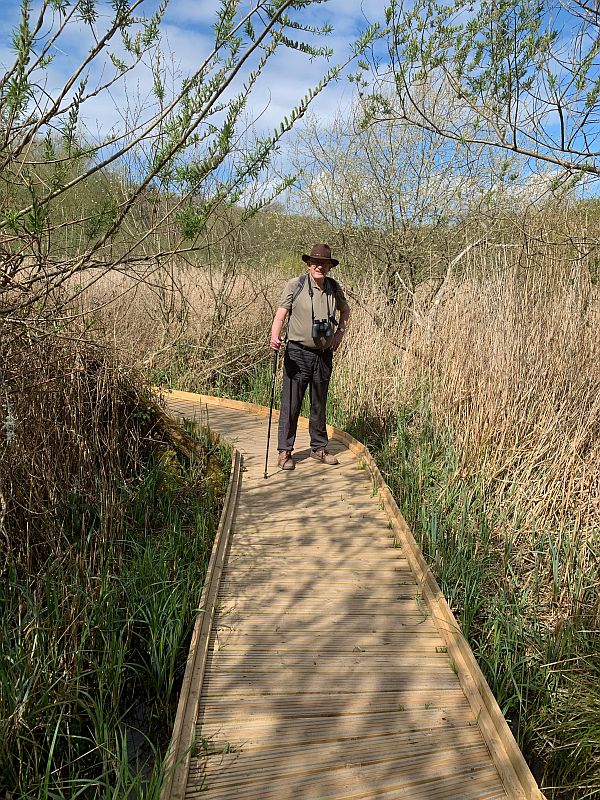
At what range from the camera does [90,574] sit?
3443 millimetres

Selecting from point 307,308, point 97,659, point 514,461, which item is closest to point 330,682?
point 97,659

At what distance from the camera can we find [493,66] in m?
4.36

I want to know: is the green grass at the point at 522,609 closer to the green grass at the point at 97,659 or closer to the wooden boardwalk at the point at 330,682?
the wooden boardwalk at the point at 330,682

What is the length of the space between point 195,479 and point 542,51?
4202 millimetres

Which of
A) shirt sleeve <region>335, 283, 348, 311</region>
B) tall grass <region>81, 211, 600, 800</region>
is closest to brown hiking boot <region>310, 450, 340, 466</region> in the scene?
tall grass <region>81, 211, 600, 800</region>

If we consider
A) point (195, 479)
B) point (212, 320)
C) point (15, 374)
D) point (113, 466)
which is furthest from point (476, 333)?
point (212, 320)

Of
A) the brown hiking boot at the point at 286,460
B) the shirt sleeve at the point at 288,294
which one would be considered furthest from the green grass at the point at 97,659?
the shirt sleeve at the point at 288,294

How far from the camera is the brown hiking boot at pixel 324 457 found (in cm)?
551

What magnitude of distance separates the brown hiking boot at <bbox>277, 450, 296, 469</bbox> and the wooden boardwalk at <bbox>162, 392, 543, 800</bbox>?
1013mm

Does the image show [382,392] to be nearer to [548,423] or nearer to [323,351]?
[323,351]

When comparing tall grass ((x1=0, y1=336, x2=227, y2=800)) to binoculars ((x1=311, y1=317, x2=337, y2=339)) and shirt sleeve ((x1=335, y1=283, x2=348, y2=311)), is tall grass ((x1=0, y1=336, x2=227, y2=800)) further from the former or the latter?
shirt sleeve ((x1=335, y1=283, x2=348, y2=311))

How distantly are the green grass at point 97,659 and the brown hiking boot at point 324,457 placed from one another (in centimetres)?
147

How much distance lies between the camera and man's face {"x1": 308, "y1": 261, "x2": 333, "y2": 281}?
16.3 feet

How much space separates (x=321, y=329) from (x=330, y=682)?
300 cm
